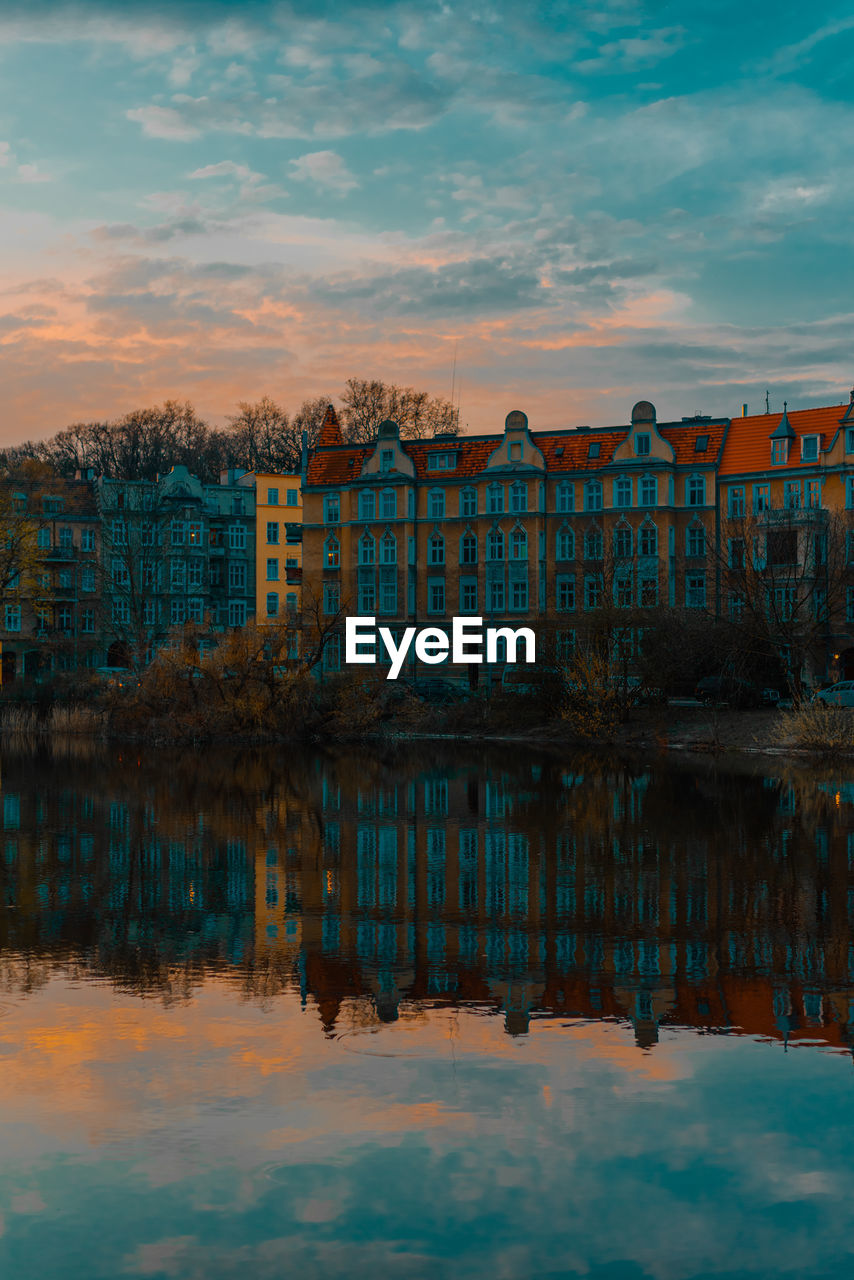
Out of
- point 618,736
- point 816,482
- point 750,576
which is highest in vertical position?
point 816,482

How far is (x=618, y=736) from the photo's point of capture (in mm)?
54375

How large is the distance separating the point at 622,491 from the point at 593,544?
18.2ft

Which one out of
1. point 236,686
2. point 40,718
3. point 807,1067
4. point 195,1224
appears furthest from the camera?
point 40,718

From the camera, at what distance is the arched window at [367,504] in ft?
269

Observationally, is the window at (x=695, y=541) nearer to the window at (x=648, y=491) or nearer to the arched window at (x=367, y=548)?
the window at (x=648, y=491)

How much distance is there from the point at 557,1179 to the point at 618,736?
153 ft

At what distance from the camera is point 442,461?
81.3 m

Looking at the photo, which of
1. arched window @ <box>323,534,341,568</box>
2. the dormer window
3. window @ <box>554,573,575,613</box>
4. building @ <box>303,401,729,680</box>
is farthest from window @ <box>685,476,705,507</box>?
arched window @ <box>323,534,341,568</box>

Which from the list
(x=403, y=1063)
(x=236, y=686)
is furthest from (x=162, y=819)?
(x=236, y=686)

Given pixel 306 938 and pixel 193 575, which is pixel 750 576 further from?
pixel 193 575

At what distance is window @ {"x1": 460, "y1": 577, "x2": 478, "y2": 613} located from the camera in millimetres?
79438

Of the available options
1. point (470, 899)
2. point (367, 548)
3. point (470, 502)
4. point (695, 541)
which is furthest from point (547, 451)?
point (470, 899)

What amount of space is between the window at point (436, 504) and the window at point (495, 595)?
17.8 ft

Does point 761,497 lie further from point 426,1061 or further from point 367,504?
point 426,1061
